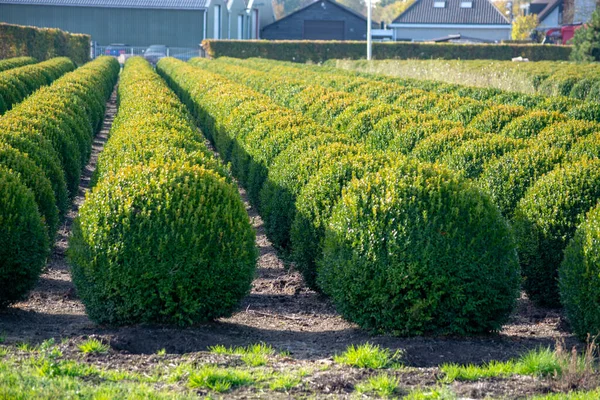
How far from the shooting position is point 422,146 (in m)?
9.42

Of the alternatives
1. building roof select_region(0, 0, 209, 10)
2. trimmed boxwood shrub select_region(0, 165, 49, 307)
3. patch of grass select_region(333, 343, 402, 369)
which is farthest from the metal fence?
patch of grass select_region(333, 343, 402, 369)

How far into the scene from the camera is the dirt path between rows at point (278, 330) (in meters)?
5.68

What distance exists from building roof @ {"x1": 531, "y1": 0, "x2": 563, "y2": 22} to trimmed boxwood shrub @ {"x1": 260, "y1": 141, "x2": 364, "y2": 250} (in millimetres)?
80732

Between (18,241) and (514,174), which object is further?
(514,174)

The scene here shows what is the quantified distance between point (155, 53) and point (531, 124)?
55.3 m

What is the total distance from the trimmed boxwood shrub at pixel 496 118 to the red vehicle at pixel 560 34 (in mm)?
57862

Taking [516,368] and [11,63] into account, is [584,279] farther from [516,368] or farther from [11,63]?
[11,63]

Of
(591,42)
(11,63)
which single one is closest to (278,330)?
(11,63)

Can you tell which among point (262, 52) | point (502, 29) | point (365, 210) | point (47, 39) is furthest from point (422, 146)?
point (502, 29)

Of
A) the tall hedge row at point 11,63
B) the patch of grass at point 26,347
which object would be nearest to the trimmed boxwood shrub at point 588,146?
the patch of grass at point 26,347

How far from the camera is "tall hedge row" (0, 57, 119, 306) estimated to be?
6.48m

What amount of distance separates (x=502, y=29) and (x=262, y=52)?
1315 inches

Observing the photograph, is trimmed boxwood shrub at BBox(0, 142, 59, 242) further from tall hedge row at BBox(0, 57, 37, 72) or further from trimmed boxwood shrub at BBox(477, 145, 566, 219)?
tall hedge row at BBox(0, 57, 37, 72)

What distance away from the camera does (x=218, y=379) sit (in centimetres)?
485
